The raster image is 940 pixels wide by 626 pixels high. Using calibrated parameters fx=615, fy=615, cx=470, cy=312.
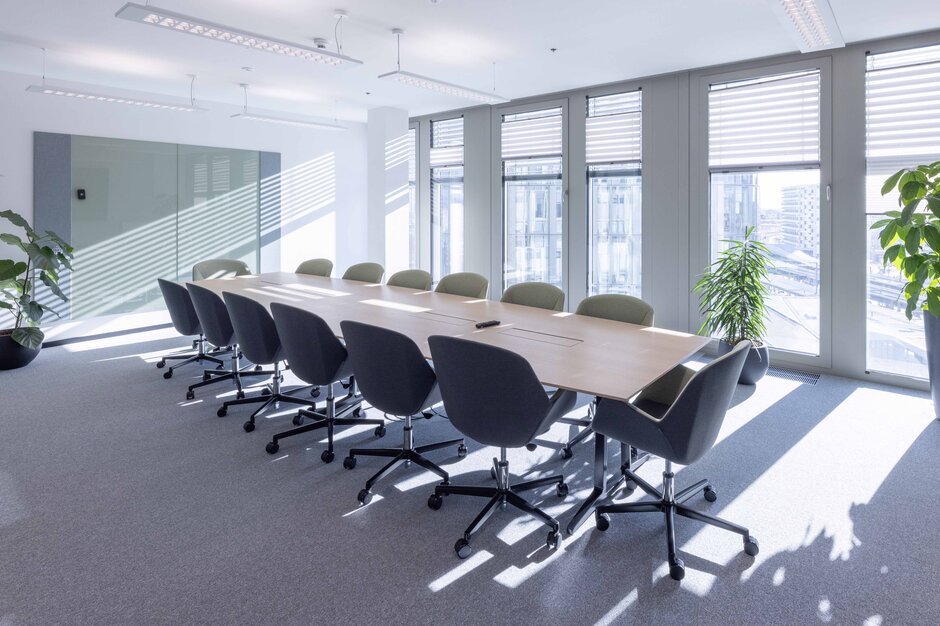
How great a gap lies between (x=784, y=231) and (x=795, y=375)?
1.30 m

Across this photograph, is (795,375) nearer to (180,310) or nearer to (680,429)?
(680,429)

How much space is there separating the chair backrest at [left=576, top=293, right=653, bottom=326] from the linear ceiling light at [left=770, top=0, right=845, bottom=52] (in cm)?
181

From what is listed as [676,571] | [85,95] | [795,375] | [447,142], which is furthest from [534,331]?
[447,142]

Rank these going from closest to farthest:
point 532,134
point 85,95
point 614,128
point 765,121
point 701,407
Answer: point 701,407 < point 765,121 < point 85,95 < point 614,128 < point 532,134

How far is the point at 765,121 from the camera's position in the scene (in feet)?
18.1

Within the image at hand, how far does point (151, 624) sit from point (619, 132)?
5.94 m

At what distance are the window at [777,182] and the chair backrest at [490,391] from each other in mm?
3750

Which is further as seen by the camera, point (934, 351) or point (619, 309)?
point (934, 351)

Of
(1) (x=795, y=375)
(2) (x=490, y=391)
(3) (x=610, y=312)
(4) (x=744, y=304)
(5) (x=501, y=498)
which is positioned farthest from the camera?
(1) (x=795, y=375)

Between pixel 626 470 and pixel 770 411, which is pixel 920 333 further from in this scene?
pixel 626 470

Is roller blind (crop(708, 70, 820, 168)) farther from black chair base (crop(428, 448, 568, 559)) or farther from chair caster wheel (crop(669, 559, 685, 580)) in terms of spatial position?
chair caster wheel (crop(669, 559, 685, 580))

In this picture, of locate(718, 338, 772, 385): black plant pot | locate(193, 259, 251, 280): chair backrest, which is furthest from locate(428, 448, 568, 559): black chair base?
locate(193, 259, 251, 280): chair backrest

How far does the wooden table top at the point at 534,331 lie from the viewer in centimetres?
254

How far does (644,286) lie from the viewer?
638 cm
